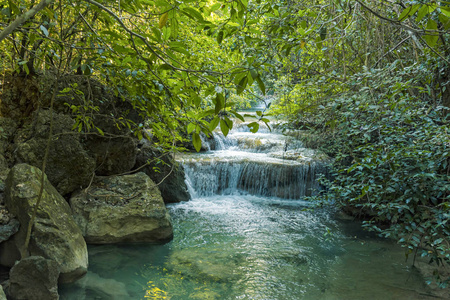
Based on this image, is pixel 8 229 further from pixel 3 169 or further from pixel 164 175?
pixel 164 175

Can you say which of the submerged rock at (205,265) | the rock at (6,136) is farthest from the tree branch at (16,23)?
the rock at (6,136)

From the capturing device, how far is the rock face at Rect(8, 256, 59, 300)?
305 cm

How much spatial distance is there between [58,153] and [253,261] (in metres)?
3.91

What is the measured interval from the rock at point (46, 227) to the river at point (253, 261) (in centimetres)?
28

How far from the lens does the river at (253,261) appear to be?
3.80 metres

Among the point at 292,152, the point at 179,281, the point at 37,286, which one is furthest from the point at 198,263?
the point at 292,152

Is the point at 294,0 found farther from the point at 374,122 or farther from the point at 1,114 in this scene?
the point at 1,114

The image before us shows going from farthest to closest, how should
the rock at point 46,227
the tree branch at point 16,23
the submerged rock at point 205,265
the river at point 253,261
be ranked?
1. the submerged rock at point 205,265
2. the river at point 253,261
3. the rock at point 46,227
4. the tree branch at point 16,23

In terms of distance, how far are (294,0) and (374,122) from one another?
2.61 meters

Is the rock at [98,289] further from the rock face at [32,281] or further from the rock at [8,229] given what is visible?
the rock at [8,229]

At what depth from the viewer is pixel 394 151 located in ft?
10.9

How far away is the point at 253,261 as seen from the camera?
4.70 m

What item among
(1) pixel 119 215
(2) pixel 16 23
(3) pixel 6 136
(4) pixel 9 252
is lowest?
(4) pixel 9 252

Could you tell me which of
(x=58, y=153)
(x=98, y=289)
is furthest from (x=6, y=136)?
(x=98, y=289)
